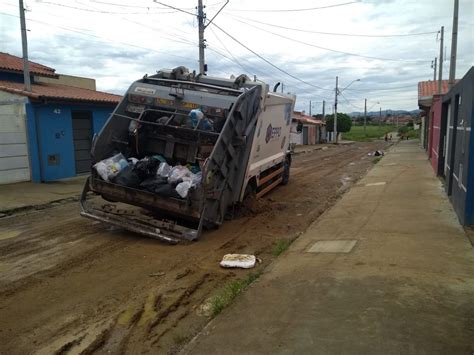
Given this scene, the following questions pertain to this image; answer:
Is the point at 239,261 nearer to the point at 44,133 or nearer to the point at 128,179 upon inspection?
the point at 128,179

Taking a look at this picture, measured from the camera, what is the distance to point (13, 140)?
14.2 metres

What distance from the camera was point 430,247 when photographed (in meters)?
6.25

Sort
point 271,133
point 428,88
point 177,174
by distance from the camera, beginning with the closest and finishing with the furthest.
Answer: point 177,174, point 271,133, point 428,88

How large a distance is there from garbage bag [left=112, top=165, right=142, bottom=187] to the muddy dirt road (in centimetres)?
92

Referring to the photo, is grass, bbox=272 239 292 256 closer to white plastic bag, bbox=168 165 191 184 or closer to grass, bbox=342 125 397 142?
white plastic bag, bbox=168 165 191 184

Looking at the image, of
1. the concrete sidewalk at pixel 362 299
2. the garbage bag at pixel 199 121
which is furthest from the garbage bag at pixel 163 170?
the concrete sidewalk at pixel 362 299

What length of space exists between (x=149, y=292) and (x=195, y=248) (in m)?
1.86

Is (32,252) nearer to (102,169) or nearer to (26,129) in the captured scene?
(102,169)

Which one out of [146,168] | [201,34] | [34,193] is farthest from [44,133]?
[201,34]

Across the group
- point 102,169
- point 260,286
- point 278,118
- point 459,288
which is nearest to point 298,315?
point 260,286

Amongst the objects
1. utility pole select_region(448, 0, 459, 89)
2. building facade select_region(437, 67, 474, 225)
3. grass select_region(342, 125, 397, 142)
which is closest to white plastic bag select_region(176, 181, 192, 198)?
building facade select_region(437, 67, 474, 225)

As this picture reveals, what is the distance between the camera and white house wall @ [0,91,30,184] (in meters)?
13.9

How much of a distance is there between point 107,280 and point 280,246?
9.02ft

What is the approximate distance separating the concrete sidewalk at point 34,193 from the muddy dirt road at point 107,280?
3.70ft
